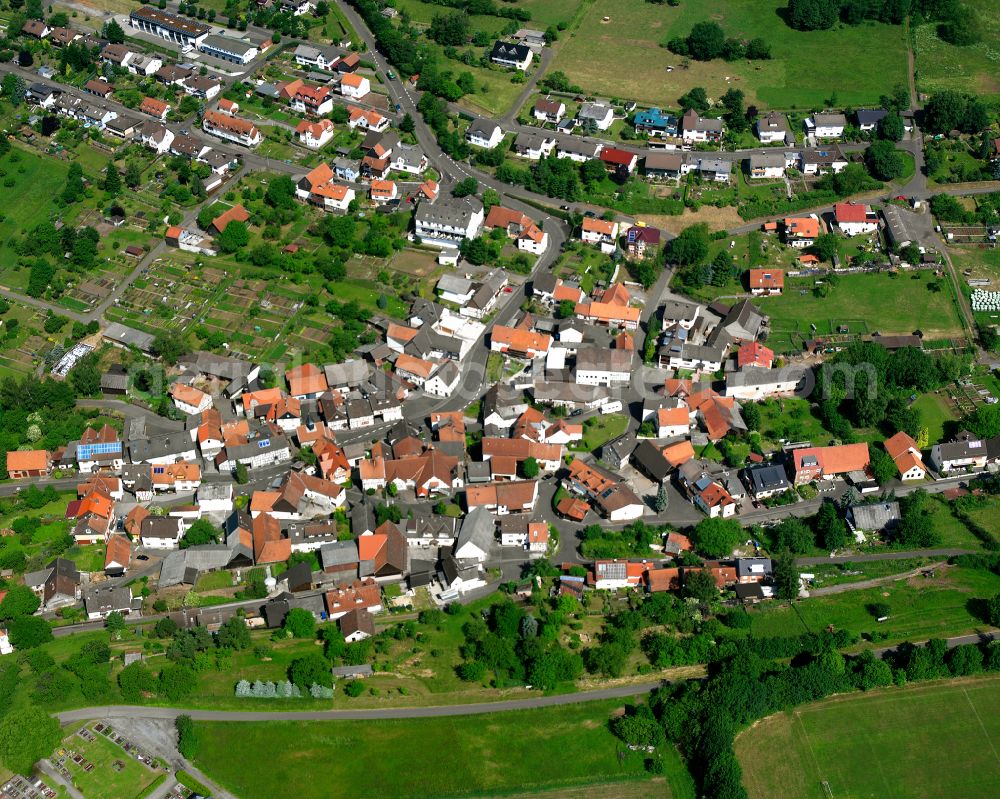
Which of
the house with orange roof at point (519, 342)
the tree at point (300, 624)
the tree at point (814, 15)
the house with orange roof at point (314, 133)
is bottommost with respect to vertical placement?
the tree at point (300, 624)

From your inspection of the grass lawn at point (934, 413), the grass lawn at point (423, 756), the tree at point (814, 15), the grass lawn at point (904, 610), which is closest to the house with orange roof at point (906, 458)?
the grass lawn at point (934, 413)

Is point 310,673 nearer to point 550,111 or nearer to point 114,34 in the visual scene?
point 550,111

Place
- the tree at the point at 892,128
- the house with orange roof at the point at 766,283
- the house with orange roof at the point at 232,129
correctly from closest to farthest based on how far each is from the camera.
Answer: the house with orange roof at the point at 766,283 → the tree at the point at 892,128 → the house with orange roof at the point at 232,129

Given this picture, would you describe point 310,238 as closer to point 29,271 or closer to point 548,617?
point 29,271

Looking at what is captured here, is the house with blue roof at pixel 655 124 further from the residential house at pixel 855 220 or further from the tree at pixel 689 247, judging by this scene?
the residential house at pixel 855 220

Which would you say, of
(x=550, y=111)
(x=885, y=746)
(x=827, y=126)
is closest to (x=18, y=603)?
(x=885, y=746)

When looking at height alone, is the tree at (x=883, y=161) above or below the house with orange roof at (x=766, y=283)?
above

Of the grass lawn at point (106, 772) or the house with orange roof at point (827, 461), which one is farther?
the house with orange roof at point (827, 461)
